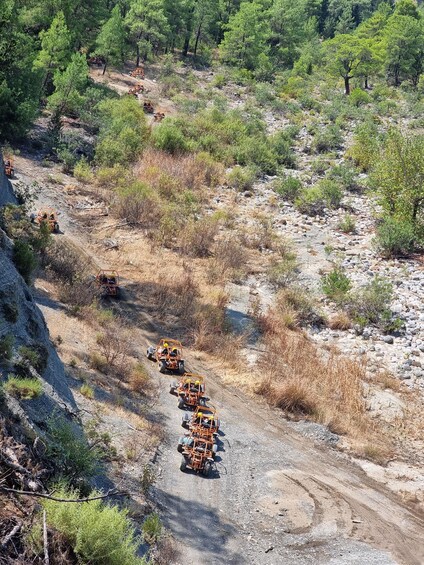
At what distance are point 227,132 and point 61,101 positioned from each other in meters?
9.89

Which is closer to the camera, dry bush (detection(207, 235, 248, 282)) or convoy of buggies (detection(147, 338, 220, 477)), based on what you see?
convoy of buggies (detection(147, 338, 220, 477))

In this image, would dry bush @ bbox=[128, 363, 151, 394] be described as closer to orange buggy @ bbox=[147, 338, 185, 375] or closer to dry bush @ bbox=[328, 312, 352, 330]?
orange buggy @ bbox=[147, 338, 185, 375]

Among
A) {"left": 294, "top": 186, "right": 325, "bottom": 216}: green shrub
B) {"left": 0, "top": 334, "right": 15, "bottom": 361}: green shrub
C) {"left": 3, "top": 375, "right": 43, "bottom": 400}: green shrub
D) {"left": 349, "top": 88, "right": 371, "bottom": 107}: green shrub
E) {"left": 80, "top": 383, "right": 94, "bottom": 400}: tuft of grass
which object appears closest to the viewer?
{"left": 3, "top": 375, "right": 43, "bottom": 400}: green shrub

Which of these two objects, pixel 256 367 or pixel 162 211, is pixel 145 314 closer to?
pixel 256 367

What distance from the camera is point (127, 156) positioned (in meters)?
29.0

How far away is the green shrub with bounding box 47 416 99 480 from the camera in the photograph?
694cm

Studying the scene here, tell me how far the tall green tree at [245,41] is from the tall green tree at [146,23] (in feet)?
20.8

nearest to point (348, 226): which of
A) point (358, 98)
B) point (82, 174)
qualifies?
point (82, 174)

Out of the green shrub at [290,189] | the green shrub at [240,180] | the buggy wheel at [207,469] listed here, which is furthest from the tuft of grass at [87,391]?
the green shrub at [240,180]

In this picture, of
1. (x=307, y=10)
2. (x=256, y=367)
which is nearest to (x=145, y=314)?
(x=256, y=367)

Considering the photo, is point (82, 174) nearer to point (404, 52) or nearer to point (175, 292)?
point (175, 292)

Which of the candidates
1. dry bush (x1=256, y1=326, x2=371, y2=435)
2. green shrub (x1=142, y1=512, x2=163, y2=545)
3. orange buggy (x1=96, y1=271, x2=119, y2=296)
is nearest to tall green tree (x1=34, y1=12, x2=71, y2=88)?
orange buggy (x1=96, y1=271, x2=119, y2=296)

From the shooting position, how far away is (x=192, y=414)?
12492 millimetres

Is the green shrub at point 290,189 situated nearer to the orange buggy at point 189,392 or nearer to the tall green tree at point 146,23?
the orange buggy at point 189,392
